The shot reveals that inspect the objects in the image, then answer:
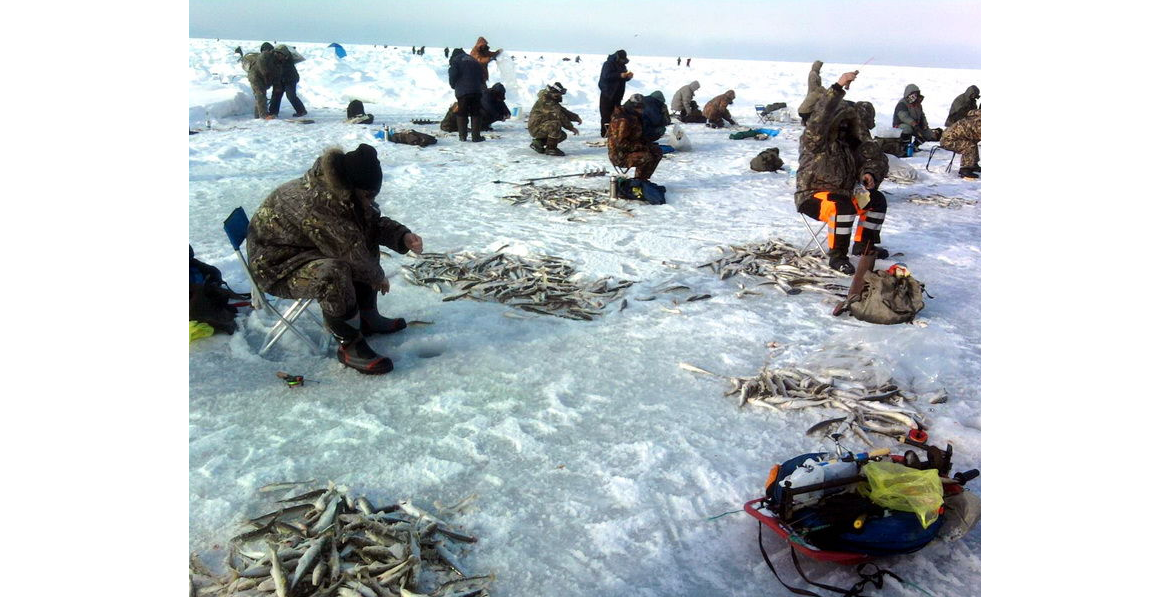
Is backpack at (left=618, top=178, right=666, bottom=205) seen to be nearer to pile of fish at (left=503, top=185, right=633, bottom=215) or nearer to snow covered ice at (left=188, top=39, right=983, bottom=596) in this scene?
pile of fish at (left=503, top=185, right=633, bottom=215)

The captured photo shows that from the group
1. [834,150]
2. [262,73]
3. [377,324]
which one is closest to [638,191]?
[834,150]

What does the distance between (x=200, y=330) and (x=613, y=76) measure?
456 inches

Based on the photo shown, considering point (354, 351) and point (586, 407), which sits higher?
point (354, 351)

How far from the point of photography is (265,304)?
4.79m

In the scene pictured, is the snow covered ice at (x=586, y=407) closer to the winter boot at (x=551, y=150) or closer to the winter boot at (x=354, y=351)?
the winter boot at (x=354, y=351)

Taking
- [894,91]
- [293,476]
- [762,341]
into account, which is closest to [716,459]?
[762,341]

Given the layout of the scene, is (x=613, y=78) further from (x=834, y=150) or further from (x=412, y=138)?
(x=834, y=150)

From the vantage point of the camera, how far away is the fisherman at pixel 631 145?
33.9ft

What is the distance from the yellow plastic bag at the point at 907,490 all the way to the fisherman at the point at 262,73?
56.5 ft

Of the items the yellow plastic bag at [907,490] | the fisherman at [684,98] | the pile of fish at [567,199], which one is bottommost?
the yellow plastic bag at [907,490]

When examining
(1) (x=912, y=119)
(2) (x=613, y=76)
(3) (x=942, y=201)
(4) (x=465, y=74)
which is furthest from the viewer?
(1) (x=912, y=119)

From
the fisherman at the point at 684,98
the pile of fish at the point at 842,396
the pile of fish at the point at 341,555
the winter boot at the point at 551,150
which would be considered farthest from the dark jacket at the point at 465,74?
the pile of fish at the point at 341,555

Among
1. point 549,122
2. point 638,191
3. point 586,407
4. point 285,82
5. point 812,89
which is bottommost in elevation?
point 586,407

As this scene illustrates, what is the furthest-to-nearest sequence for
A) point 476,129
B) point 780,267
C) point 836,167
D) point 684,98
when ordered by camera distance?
point 684,98 < point 476,129 < point 836,167 < point 780,267
